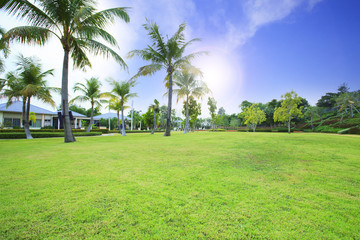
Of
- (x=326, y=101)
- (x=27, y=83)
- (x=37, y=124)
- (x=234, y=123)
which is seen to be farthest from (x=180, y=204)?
(x=326, y=101)

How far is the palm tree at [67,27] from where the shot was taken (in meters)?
8.62

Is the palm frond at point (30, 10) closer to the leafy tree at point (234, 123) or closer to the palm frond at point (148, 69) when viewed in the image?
the palm frond at point (148, 69)

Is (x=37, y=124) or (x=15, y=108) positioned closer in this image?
(x=15, y=108)

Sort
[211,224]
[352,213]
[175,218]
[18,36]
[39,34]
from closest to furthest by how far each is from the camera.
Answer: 1. [211,224]
2. [175,218]
3. [352,213]
4. [18,36]
5. [39,34]

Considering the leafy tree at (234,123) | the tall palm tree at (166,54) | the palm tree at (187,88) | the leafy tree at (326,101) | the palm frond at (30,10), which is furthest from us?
the leafy tree at (234,123)

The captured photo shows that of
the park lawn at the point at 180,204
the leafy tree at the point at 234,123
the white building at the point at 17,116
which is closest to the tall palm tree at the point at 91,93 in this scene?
the white building at the point at 17,116

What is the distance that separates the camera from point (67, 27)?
9.80 m

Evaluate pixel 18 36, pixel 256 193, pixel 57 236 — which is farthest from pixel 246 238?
pixel 18 36

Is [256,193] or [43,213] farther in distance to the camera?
[256,193]

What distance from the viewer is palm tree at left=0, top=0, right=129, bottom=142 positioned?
8617 millimetres

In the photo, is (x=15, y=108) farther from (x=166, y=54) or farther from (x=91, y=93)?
(x=166, y=54)

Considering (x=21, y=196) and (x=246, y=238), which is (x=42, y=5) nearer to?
(x=21, y=196)

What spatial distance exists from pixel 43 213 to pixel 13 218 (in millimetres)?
252

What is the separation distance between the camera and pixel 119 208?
5.92 ft
